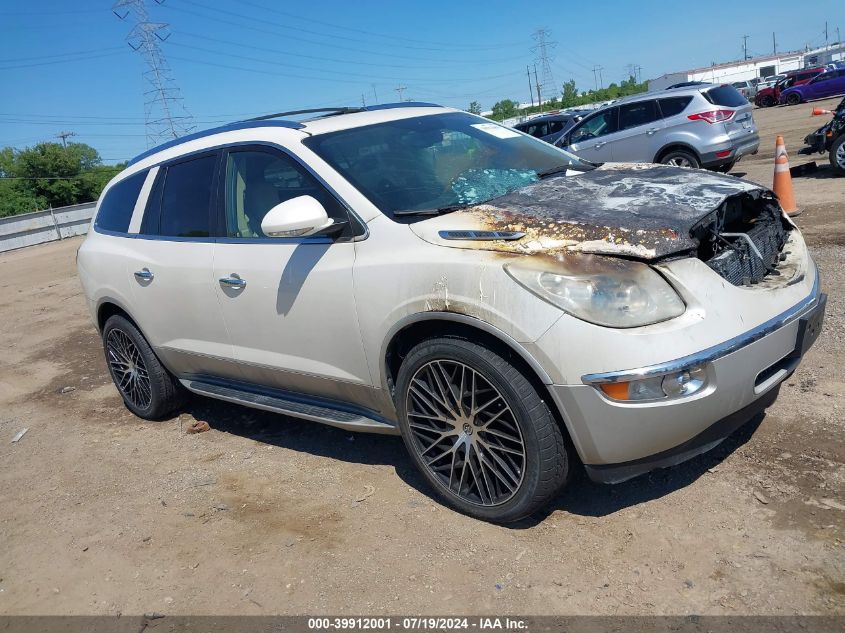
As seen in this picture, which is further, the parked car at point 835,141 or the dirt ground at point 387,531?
the parked car at point 835,141

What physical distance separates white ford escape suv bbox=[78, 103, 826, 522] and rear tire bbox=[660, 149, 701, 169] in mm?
8579

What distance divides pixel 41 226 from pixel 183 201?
1089 inches

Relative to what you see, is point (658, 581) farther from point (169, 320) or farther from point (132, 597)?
point (169, 320)

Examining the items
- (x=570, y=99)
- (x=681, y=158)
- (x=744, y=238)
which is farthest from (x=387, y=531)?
(x=570, y=99)

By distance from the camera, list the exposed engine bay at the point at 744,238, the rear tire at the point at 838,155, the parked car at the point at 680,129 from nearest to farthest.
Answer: the exposed engine bay at the point at 744,238 < the rear tire at the point at 838,155 < the parked car at the point at 680,129

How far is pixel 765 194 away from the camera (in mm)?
3445

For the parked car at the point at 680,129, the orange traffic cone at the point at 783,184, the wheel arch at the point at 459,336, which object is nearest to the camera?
the wheel arch at the point at 459,336

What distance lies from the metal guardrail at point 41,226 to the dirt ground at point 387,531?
25.8 meters

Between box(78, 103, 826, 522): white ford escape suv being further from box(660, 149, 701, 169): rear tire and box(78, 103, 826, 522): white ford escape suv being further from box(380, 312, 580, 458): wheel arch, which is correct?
box(660, 149, 701, 169): rear tire

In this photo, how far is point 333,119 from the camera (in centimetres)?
411

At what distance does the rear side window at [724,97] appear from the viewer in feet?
39.2

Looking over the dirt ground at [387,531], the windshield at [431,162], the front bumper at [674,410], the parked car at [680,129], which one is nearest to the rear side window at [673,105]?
the parked car at [680,129]

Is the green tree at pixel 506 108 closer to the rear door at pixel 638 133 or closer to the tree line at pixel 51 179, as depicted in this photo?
the tree line at pixel 51 179

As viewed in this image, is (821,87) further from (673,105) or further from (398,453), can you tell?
(398,453)
